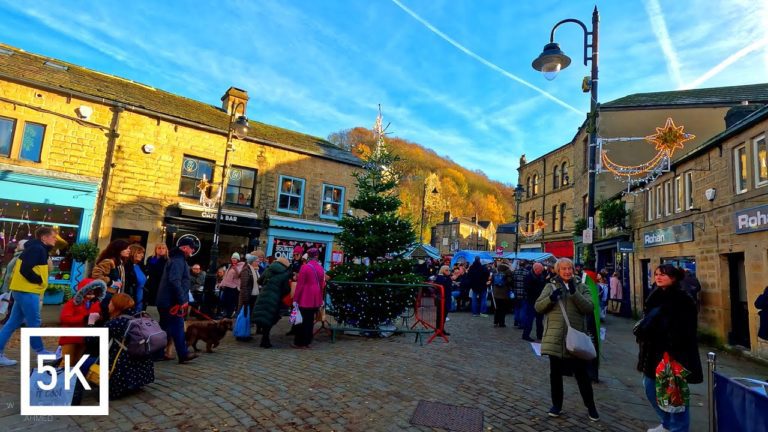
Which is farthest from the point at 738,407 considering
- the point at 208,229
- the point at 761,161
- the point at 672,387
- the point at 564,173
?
the point at 564,173

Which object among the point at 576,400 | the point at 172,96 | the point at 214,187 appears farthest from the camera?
the point at 172,96

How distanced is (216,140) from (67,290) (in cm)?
746

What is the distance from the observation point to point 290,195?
18.8m

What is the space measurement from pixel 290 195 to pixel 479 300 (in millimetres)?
9589

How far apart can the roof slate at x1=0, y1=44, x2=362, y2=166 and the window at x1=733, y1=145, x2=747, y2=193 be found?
14.7m

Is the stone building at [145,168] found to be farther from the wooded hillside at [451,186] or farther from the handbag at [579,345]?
the wooded hillside at [451,186]

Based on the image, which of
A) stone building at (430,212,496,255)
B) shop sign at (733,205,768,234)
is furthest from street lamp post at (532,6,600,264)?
stone building at (430,212,496,255)

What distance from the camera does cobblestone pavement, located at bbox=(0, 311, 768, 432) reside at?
3941 millimetres

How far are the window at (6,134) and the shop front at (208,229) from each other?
485cm

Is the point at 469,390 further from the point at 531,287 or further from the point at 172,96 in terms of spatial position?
the point at 172,96

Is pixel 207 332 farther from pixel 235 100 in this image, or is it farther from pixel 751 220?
pixel 235 100

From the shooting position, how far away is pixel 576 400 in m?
5.24

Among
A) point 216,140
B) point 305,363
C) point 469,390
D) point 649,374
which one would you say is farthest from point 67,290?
point 649,374

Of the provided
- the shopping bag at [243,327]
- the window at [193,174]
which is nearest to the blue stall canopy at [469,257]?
the window at [193,174]
